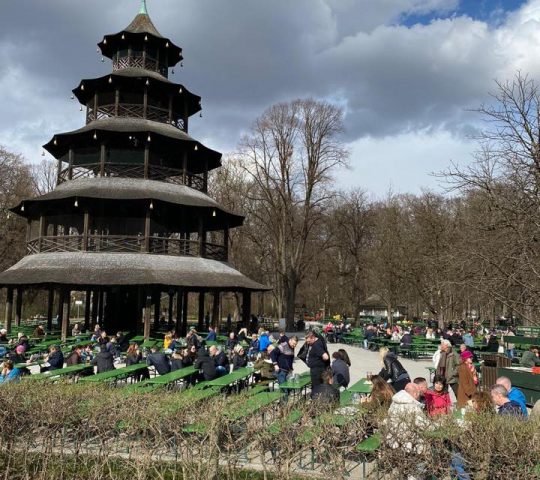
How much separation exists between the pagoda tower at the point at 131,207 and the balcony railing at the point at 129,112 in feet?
0.20

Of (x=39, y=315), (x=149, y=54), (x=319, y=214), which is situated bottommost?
(x=39, y=315)

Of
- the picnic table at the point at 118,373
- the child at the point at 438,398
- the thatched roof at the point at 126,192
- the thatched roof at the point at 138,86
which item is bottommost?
the picnic table at the point at 118,373

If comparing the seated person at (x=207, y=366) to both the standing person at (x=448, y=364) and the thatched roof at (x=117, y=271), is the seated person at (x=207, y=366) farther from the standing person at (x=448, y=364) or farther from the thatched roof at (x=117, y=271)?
the thatched roof at (x=117, y=271)

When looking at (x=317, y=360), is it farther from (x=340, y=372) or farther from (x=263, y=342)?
(x=263, y=342)

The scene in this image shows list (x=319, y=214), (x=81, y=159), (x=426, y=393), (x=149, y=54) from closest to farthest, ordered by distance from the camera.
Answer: (x=426, y=393)
(x=81, y=159)
(x=149, y=54)
(x=319, y=214)

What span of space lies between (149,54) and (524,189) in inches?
1117

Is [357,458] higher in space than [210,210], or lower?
lower

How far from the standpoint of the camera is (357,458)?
7484mm

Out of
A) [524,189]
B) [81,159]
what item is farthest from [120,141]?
[524,189]

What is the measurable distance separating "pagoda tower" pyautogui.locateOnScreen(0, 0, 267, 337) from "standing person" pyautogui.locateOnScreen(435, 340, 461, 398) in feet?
48.3

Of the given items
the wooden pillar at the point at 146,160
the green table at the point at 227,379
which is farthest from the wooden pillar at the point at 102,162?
the green table at the point at 227,379

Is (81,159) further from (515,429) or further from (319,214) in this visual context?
(515,429)

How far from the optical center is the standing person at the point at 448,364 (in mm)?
11758

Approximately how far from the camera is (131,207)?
28656 millimetres
